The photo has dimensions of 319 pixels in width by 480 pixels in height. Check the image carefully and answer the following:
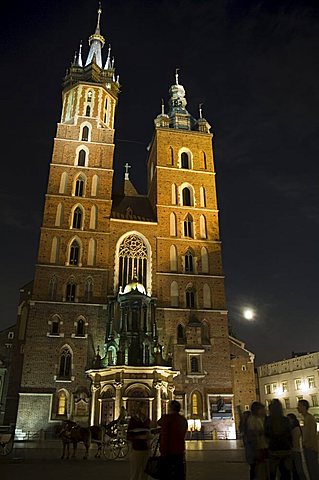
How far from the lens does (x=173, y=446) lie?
22.6ft

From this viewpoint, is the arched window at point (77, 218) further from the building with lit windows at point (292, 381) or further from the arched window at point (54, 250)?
the building with lit windows at point (292, 381)

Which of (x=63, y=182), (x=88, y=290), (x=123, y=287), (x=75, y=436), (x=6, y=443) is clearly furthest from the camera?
(x=63, y=182)

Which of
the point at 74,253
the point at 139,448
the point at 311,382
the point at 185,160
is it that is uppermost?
the point at 185,160

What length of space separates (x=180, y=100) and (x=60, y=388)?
33.9 meters

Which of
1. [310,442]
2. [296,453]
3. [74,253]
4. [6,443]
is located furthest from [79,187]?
[310,442]

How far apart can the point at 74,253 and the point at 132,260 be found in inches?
189

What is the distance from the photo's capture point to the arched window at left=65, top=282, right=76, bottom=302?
34.0m

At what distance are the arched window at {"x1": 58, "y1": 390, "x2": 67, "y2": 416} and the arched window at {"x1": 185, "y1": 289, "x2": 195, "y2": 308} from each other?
458 inches

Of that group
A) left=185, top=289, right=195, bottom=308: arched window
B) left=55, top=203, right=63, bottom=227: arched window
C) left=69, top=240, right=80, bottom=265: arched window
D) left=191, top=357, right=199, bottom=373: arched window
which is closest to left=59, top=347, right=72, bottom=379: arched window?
left=69, top=240, right=80, bottom=265: arched window

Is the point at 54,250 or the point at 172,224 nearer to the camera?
the point at 54,250

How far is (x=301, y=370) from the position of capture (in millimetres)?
50219

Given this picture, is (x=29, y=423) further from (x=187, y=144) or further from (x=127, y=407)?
(x=187, y=144)

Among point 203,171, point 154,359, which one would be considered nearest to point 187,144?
point 203,171

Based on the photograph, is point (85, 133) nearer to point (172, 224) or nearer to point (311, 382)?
point (172, 224)
